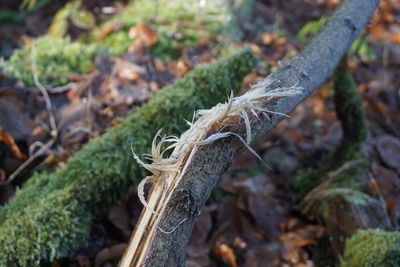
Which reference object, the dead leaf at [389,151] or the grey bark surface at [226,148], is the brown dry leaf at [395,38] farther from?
the grey bark surface at [226,148]

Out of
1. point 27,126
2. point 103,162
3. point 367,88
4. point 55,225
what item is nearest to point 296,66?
point 103,162

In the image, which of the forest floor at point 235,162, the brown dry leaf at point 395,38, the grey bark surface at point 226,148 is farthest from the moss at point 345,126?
the brown dry leaf at point 395,38

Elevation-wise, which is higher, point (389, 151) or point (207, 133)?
point (207, 133)

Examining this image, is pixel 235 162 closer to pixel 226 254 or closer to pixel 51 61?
pixel 226 254

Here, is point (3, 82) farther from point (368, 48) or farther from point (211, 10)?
point (368, 48)

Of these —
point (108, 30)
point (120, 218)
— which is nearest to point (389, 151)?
point (120, 218)
